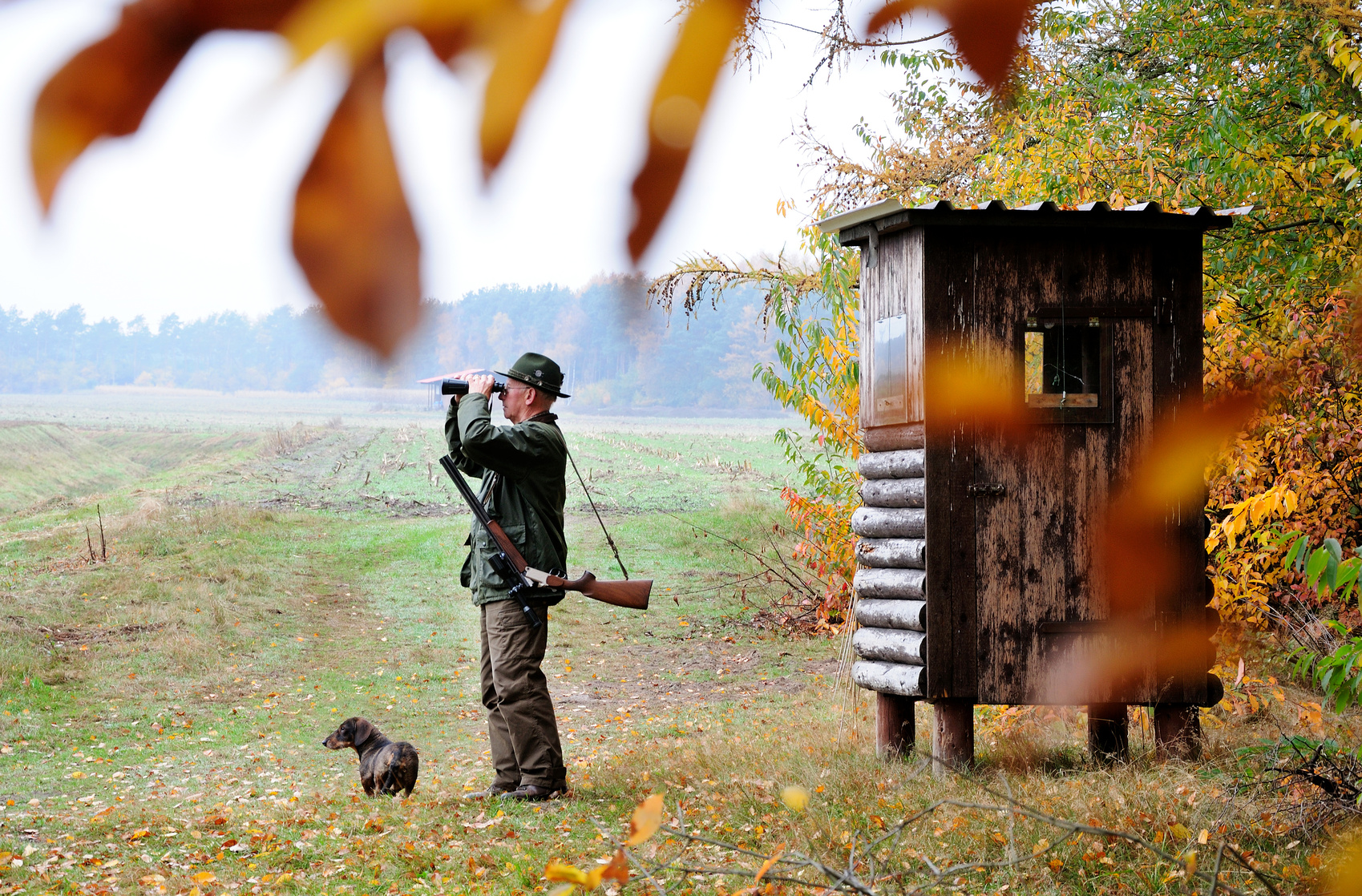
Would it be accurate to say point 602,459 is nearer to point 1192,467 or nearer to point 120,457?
point 1192,467

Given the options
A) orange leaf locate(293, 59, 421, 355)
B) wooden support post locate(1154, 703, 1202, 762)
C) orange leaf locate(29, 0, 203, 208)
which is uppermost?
orange leaf locate(29, 0, 203, 208)

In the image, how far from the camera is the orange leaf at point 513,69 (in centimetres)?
45

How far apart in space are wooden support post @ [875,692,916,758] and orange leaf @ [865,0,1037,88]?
5247 mm

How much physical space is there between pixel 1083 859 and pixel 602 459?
25.7m

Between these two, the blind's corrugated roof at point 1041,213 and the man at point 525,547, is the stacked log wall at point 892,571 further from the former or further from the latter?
the man at point 525,547

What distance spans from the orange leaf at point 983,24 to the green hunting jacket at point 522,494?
432 centimetres

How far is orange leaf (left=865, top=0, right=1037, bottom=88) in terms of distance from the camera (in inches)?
21.4

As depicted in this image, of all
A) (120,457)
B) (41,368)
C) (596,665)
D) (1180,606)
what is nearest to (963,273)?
(1180,606)

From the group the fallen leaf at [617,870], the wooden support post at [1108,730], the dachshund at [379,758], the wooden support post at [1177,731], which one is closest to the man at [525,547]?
the dachshund at [379,758]

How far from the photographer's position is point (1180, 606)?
520cm

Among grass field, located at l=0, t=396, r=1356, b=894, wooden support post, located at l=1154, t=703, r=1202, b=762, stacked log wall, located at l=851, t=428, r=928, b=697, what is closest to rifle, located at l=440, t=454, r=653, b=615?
grass field, located at l=0, t=396, r=1356, b=894

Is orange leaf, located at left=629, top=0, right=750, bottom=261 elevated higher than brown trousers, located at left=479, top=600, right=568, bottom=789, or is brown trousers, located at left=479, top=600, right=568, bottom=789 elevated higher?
orange leaf, located at left=629, top=0, right=750, bottom=261

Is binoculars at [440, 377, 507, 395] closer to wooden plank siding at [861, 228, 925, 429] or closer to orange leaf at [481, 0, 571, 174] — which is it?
orange leaf at [481, 0, 571, 174]

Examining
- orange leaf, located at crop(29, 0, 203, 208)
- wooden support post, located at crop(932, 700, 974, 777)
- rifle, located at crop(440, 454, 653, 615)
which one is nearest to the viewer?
orange leaf, located at crop(29, 0, 203, 208)
